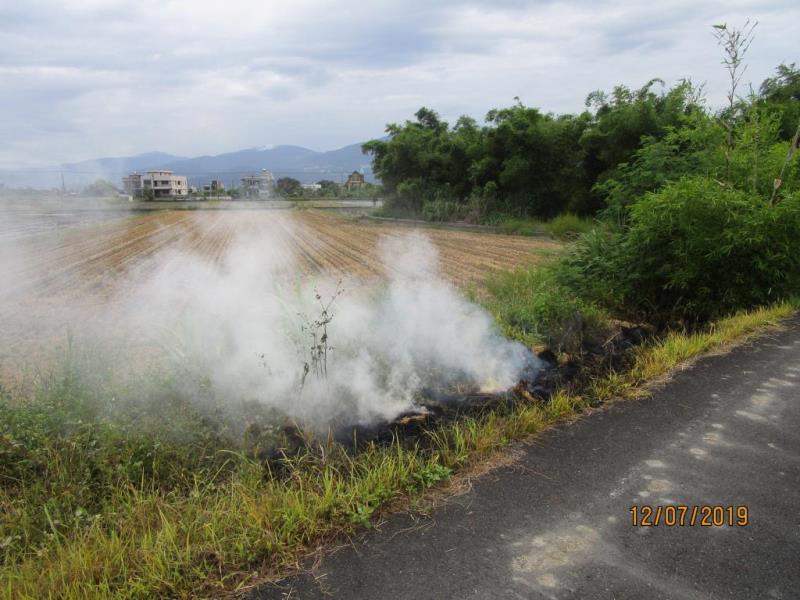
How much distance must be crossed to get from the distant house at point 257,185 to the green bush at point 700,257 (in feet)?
72.3

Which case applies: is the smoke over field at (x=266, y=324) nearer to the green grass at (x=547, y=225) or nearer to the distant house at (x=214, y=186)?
the green grass at (x=547, y=225)

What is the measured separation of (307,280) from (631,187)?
593 centimetres

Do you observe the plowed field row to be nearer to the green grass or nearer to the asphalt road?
the green grass

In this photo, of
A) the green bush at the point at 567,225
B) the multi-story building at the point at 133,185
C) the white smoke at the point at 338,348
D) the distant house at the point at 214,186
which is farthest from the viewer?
the distant house at the point at 214,186

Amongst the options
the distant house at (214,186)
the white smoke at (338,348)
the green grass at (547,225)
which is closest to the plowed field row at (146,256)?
the green grass at (547,225)

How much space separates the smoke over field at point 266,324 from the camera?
3.72 m

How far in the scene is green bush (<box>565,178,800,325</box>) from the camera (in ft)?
19.5

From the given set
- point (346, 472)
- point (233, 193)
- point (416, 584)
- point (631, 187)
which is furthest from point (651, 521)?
point (233, 193)

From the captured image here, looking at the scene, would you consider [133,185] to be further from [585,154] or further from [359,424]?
[585,154]

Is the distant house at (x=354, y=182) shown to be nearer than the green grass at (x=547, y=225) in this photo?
No

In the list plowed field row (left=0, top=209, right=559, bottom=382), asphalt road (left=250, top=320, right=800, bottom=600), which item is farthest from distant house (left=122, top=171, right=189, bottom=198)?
asphalt road (left=250, top=320, right=800, bottom=600)

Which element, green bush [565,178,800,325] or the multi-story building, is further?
the multi-story building

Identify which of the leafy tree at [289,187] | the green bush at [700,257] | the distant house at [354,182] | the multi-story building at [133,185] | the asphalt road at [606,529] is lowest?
the asphalt road at [606,529]

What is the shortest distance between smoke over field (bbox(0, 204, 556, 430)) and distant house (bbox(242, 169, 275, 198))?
12.7 m
